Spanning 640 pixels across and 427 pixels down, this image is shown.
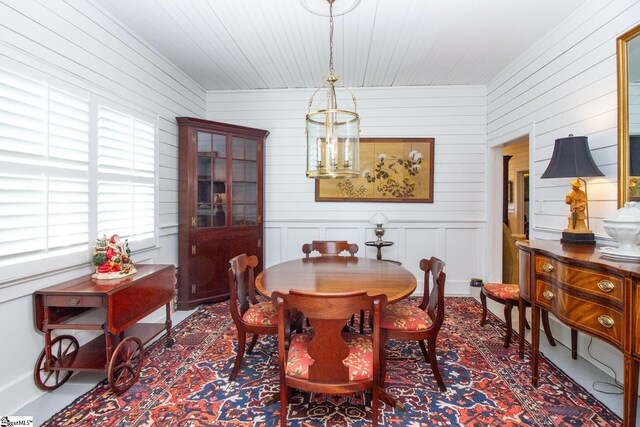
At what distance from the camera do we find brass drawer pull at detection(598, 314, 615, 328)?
1640mm

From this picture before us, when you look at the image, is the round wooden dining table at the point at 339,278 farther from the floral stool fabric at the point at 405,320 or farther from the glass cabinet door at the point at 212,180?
the glass cabinet door at the point at 212,180

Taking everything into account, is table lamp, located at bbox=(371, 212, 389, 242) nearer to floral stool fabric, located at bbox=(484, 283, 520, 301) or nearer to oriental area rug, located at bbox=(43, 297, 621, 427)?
floral stool fabric, located at bbox=(484, 283, 520, 301)

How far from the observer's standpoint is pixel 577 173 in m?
2.39

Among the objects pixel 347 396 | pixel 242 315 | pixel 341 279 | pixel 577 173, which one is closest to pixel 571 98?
pixel 577 173

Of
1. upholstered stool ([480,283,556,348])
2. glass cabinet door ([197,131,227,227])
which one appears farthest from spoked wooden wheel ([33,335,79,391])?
upholstered stool ([480,283,556,348])

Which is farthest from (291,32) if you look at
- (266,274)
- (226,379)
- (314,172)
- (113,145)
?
(226,379)

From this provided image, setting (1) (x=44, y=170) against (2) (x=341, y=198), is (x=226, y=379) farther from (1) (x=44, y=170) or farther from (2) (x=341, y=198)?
(2) (x=341, y=198)

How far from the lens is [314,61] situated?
376 centimetres

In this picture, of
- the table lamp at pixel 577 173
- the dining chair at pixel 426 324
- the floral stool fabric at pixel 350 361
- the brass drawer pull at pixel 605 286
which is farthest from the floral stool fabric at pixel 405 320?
the table lamp at pixel 577 173

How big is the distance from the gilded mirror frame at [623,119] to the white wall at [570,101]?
0.28ft

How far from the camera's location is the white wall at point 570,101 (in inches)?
93.2

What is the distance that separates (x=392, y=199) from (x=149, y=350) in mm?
3397

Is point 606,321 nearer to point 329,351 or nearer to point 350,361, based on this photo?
point 350,361

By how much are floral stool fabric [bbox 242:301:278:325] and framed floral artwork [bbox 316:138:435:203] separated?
244 centimetres
